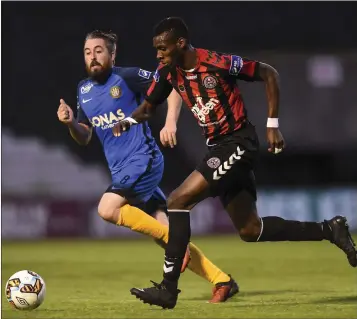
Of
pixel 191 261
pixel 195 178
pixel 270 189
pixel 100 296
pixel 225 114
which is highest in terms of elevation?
pixel 225 114

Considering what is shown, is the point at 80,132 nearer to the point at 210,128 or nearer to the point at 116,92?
the point at 116,92

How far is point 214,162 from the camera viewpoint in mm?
6012

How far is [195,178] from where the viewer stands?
236 inches

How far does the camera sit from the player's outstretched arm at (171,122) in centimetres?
630

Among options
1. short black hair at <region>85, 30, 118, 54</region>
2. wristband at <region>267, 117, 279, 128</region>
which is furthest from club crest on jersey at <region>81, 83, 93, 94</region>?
wristband at <region>267, 117, 279, 128</region>

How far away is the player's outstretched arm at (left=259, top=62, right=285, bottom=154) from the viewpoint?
5887 mm

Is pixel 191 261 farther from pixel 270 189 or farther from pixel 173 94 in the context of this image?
pixel 270 189

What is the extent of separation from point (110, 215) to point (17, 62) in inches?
503

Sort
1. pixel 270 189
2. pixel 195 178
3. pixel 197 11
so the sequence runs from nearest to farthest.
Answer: pixel 195 178, pixel 270 189, pixel 197 11

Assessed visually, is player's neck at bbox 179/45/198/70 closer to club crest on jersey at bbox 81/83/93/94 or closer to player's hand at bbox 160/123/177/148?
player's hand at bbox 160/123/177/148

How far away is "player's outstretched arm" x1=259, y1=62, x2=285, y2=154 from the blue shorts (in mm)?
1497

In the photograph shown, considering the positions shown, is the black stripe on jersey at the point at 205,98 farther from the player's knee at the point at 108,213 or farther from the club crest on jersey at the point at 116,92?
the club crest on jersey at the point at 116,92

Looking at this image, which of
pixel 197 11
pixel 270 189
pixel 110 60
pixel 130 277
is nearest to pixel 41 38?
pixel 197 11

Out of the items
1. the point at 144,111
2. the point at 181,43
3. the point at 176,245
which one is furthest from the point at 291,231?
the point at 181,43
